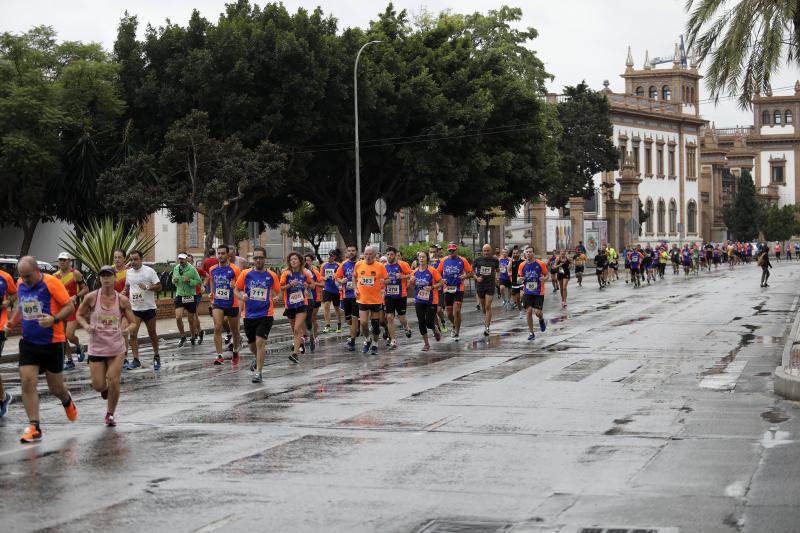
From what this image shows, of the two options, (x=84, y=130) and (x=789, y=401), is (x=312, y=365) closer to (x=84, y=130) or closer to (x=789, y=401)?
(x=789, y=401)

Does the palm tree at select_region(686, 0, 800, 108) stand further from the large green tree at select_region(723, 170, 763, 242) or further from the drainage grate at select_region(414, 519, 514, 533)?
the large green tree at select_region(723, 170, 763, 242)

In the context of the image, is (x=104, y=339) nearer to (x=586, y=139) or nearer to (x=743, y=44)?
(x=743, y=44)

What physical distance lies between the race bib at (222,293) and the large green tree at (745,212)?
9682 cm

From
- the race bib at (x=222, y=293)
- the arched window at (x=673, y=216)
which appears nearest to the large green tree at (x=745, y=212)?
the arched window at (x=673, y=216)

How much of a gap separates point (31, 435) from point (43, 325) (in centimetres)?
117

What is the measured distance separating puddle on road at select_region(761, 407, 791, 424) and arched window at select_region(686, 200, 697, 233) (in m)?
96.3

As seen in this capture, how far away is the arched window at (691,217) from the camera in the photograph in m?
108

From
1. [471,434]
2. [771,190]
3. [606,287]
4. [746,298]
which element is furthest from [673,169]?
[471,434]

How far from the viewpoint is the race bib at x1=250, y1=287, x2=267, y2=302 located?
56.5ft

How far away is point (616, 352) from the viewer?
20.5m

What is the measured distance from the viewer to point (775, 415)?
42.2 feet

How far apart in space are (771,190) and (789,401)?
388ft

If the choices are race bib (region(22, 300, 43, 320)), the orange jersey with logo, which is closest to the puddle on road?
race bib (region(22, 300, 43, 320))

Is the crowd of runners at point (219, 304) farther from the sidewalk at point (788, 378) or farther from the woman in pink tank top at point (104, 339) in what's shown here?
the sidewalk at point (788, 378)
